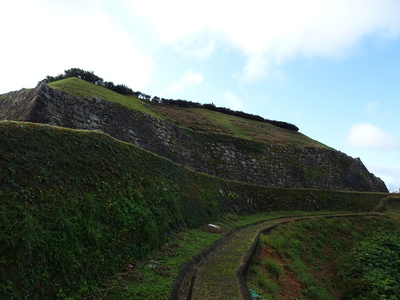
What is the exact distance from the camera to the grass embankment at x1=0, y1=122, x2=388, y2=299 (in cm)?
497

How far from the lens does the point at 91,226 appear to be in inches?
261

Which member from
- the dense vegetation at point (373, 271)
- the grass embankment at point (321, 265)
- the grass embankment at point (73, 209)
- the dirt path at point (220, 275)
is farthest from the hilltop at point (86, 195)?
the dense vegetation at point (373, 271)

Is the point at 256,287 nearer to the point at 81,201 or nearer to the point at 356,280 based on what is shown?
the point at 81,201

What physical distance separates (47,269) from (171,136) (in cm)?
2077

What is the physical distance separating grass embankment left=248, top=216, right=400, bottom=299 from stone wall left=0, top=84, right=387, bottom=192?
10.8 m

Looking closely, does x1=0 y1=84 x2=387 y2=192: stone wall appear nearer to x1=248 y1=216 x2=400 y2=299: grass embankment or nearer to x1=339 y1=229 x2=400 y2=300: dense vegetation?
x1=248 y1=216 x2=400 y2=299: grass embankment

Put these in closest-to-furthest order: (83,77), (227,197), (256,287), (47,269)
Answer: (47,269) → (256,287) → (227,197) → (83,77)

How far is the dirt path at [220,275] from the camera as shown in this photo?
620 cm

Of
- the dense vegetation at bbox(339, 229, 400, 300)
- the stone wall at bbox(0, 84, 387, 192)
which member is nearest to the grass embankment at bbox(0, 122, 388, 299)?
the dense vegetation at bbox(339, 229, 400, 300)

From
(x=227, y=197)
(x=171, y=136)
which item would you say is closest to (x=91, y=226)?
(x=227, y=197)

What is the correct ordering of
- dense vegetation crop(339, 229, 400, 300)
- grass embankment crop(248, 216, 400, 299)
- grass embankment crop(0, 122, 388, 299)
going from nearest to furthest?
grass embankment crop(0, 122, 388, 299)
grass embankment crop(248, 216, 400, 299)
dense vegetation crop(339, 229, 400, 300)

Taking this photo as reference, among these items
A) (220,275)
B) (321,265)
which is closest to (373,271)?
(321,265)

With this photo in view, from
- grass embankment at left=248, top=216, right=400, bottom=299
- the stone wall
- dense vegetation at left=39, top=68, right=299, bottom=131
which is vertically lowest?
grass embankment at left=248, top=216, right=400, bottom=299

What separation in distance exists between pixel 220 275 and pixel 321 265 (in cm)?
957
